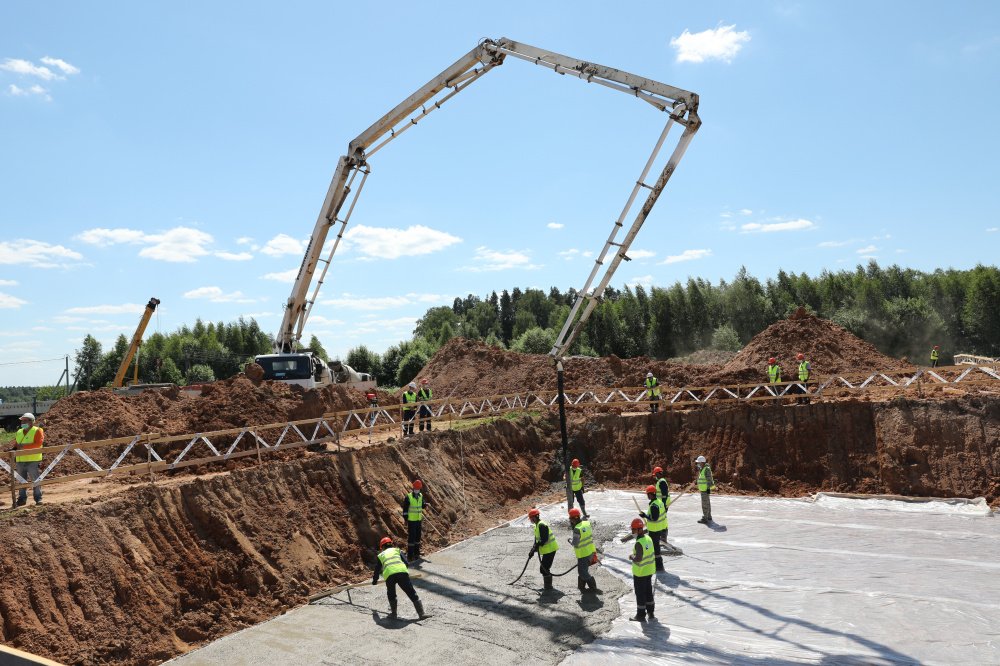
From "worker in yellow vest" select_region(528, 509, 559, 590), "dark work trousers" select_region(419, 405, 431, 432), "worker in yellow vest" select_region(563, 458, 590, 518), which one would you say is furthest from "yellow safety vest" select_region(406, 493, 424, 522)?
"dark work trousers" select_region(419, 405, 431, 432)

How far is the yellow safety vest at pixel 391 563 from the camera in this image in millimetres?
11141

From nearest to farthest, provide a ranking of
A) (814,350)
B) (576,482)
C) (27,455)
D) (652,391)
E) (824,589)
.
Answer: (824,589)
(27,455)
(576,482)
(652,391)
(814,350)

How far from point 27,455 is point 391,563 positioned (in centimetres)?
702

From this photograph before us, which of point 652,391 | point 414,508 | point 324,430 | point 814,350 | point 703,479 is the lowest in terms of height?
point 703,479

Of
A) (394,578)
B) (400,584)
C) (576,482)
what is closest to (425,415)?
(576,482)

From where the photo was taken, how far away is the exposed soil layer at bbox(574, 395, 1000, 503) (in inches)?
715

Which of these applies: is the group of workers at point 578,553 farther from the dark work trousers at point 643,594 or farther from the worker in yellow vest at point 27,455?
the worker in yellow vest at point 27,455

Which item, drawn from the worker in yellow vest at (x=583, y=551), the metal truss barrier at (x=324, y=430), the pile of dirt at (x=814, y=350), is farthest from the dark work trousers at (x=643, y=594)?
the pile of dirt at (x=814, y=350)

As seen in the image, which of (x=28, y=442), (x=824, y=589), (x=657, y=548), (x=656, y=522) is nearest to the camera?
(x=824, y=589)

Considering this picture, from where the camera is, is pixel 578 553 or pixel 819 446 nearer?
pixel 578 553

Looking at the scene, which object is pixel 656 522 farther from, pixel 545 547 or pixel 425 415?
pixel 425 415

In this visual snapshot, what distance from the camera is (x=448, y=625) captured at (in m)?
11.1

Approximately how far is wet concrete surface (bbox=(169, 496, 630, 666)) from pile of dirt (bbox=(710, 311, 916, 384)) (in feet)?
61.7

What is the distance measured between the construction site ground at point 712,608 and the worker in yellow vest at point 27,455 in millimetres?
4374
